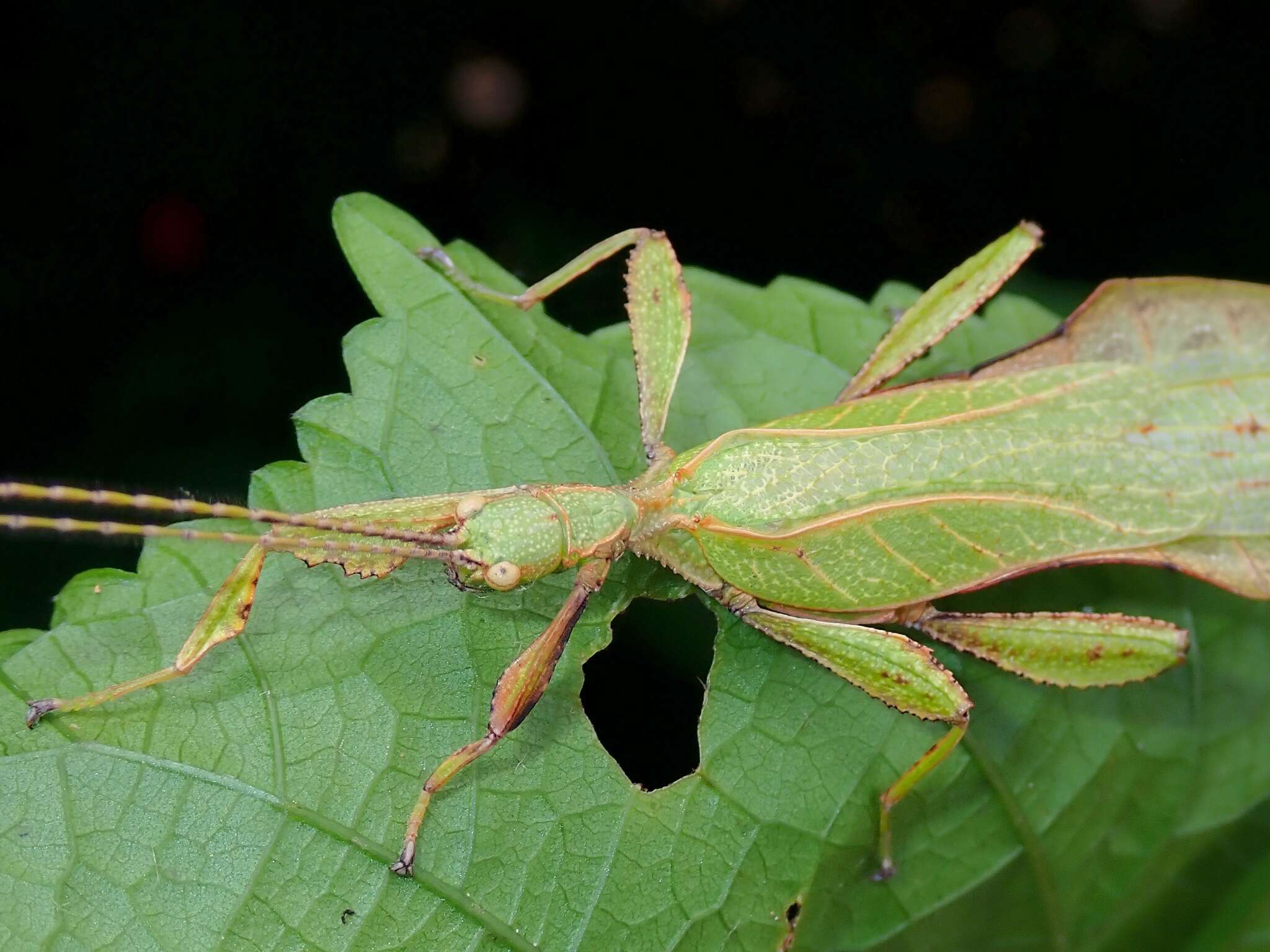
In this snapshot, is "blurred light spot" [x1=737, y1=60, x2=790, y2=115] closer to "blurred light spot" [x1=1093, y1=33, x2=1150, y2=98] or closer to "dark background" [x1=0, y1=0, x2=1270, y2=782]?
"dark background" [x1=0, y1=0, x2=1270, y2=782]

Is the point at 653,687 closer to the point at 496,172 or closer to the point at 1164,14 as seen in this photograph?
the point at 496,172

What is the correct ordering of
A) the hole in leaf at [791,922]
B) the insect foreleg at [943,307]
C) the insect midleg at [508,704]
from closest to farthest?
the insect midleg at [508,704] < the hole in leaf at [791,922] < the insect foreleg at [943,307]

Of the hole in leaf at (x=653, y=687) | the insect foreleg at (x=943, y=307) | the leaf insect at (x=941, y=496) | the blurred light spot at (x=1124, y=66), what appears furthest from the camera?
the blurred light spot at (x=1124, y=66)

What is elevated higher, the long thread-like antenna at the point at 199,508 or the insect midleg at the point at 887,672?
the long thread-like antenna at the point at 199,508

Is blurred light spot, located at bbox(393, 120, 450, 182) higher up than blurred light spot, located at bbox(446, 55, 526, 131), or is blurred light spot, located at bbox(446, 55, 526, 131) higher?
blurred light spot, located at bbox(446, 55, 526, 131)

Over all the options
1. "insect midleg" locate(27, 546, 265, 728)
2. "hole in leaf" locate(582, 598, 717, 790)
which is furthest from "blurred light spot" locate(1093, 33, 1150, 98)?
"insect midleg" locate(27, 546, 265, 728)

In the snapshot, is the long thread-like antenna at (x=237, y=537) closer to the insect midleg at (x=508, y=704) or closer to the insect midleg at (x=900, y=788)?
the insect midleg at (x=508, y=704)

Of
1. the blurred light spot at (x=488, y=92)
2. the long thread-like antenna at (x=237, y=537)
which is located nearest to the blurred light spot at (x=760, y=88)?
the blurred light spot at (x=488, y=92)
